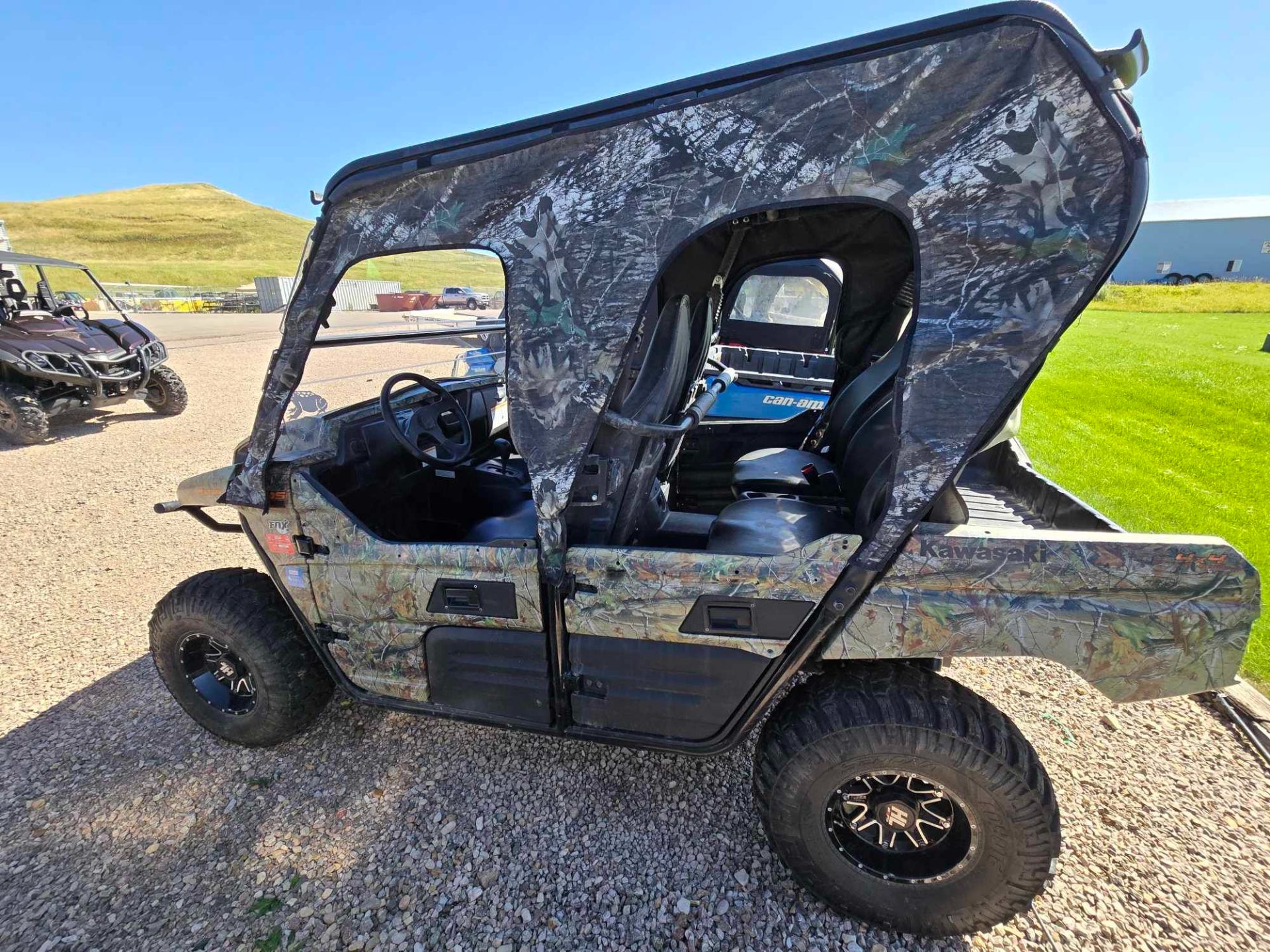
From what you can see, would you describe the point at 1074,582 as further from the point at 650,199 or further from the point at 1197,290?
the point at 1197,290

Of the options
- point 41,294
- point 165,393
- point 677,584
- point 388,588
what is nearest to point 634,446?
point 677,584

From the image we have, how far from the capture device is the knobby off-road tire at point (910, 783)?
1.70 m

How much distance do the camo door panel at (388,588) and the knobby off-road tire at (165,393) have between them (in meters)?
8.60

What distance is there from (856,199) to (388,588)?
1.90m

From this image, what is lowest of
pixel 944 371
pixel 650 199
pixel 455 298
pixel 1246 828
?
pixel 1246 828

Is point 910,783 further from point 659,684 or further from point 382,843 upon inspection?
point 382,843

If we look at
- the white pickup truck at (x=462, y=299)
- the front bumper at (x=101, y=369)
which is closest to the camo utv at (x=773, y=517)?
the white pickup truck at (x=462, y=299)

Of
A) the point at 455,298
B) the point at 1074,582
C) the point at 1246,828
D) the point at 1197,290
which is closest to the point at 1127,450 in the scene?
the point at 1246,828

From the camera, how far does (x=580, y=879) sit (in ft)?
6.73

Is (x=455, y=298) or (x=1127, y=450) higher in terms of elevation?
(x=455, y=298)

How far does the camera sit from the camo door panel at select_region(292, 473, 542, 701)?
1.97m

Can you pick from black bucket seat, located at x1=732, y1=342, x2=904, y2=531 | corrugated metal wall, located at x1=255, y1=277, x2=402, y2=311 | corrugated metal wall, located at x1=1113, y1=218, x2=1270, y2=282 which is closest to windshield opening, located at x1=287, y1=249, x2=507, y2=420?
corrugated metal wall, located at x1=255, y1=277, x2=402, y2=311

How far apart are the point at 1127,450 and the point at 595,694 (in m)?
7.11

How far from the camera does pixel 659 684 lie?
1.92 m
